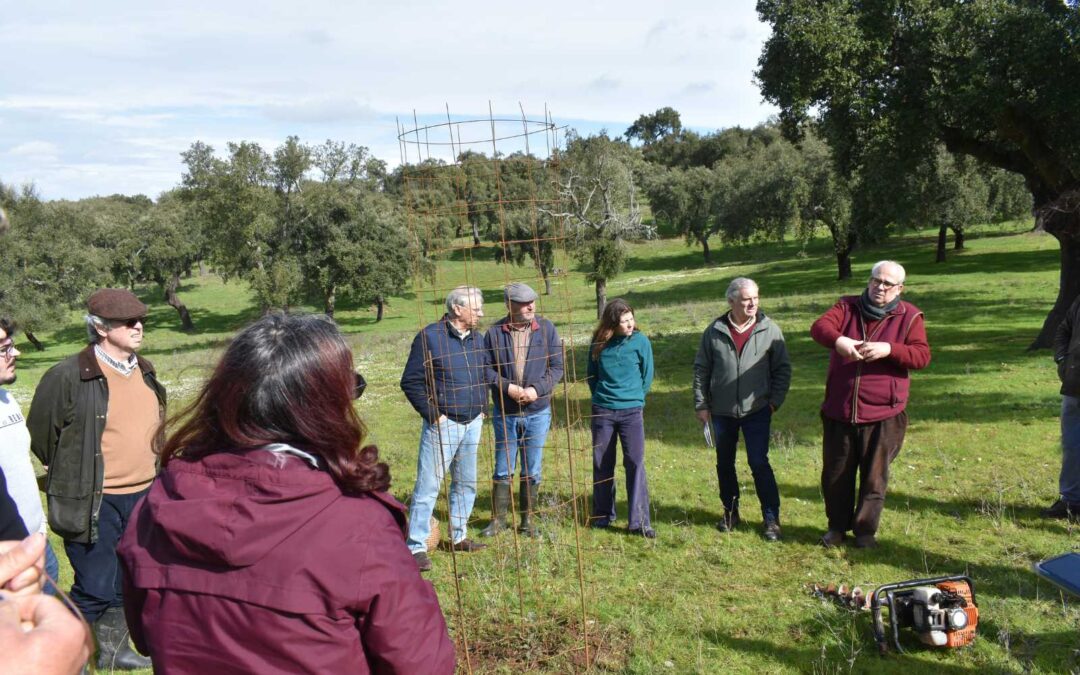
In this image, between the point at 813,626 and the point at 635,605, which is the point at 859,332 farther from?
the point at 635,605

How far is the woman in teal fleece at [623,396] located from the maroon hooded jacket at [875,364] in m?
1.45

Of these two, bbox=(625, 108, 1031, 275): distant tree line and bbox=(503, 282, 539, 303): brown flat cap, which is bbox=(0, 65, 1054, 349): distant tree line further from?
bbox=(503, 282, 539, 303): brown flat cap

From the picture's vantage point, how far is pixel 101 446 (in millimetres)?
4512

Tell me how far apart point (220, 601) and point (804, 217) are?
3526 cm

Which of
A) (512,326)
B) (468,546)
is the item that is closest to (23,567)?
(512,326)

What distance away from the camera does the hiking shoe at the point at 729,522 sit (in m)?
6.32

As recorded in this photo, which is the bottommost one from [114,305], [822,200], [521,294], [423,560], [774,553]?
[774,553]

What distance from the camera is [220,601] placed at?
1.75 metres

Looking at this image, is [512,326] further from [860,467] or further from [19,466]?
[19,466]

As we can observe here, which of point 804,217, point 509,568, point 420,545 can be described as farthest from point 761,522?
point 804,217

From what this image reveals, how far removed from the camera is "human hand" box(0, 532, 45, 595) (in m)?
1.48

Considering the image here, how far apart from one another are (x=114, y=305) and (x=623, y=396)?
12.2 ft

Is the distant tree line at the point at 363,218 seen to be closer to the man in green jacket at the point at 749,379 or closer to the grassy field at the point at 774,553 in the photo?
the grassy field at the point at 774,553

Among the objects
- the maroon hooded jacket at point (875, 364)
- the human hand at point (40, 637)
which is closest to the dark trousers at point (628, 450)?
the maroon hooded jacket at point (875, 364)
